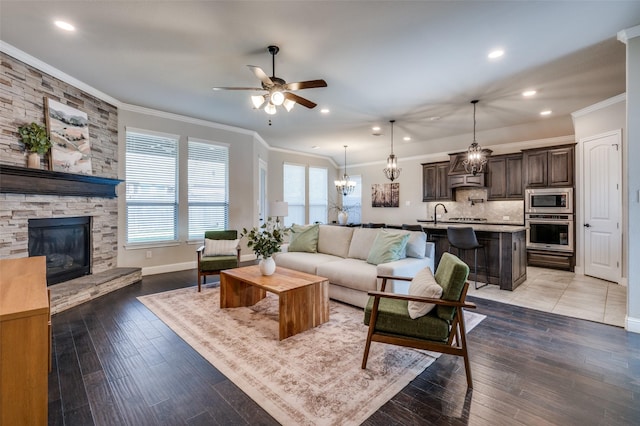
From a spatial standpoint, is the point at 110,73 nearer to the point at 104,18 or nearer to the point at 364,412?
the point at 104,18

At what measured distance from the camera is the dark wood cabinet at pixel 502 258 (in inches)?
169

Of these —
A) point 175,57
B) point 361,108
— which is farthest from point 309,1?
point 361,108

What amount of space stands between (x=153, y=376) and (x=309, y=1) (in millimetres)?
3257

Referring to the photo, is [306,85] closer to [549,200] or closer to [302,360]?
[302,360]

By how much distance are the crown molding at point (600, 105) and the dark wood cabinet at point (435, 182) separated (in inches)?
105

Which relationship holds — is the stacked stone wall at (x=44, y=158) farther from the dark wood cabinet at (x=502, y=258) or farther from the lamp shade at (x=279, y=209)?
the dark wood cabinet at (x=502, y=258)

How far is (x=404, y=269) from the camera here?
327cm

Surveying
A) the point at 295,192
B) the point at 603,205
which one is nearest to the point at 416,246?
the point at 603,205

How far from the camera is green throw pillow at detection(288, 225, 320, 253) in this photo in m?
4.74

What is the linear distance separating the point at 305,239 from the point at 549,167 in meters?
5.25

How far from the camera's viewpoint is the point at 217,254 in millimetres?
4547

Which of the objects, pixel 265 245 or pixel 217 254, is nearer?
pixel 265 245

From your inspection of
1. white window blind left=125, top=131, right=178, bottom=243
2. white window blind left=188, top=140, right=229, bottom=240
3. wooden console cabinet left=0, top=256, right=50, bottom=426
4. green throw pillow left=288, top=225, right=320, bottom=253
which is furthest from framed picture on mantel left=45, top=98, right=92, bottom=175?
wooden console cabinet left=0, top=256, right=50, bottom=426

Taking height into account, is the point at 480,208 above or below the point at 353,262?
above
